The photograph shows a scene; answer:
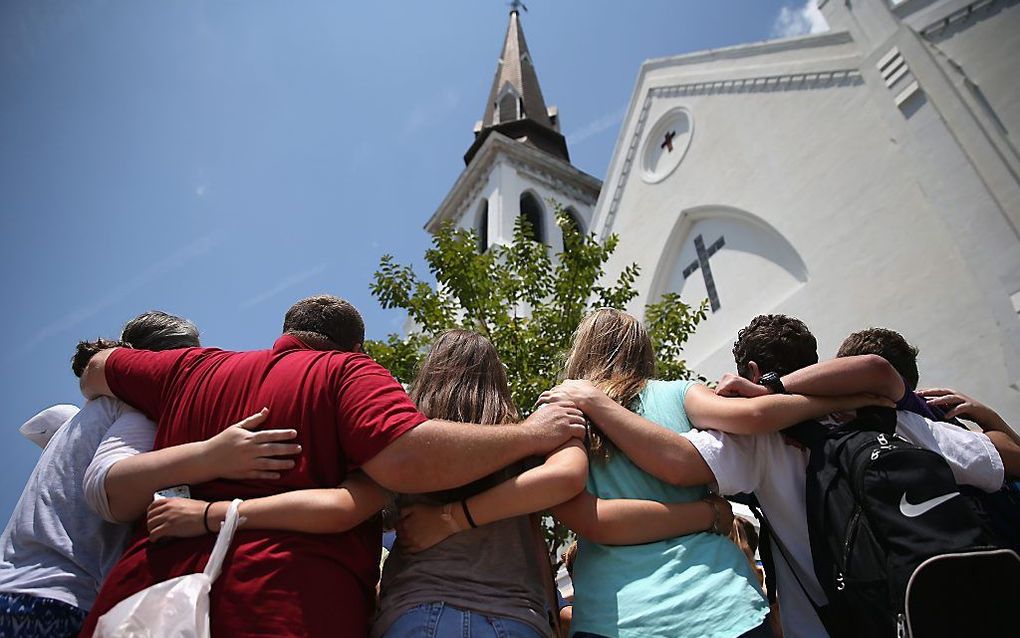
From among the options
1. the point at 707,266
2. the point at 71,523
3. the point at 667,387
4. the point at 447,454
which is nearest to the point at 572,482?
the point at 447,454

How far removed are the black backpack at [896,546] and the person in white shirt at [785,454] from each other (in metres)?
0.13

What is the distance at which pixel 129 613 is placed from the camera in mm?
1420

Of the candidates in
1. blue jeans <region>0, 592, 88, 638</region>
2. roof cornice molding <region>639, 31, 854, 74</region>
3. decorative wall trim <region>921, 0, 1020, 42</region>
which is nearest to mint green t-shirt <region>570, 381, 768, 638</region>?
blue jeans <region>0, 592, 88, 638</region>

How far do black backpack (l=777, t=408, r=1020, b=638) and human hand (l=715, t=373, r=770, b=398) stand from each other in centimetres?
24

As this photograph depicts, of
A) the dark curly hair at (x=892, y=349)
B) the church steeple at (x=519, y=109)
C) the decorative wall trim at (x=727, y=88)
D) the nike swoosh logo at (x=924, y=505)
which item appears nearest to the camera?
the nike swoosh logo at (x=924, y=505)

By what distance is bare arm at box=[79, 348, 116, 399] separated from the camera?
2166 millimetres

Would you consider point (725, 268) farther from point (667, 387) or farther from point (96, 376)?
point (96, 376)

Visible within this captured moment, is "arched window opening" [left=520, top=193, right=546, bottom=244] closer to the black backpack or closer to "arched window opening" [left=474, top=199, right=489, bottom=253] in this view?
"arched window opening" [left=474, top=199, right=489, bottom=253]

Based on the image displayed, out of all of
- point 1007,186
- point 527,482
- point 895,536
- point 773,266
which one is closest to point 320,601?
point 527,482

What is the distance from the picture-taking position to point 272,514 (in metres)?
1.70

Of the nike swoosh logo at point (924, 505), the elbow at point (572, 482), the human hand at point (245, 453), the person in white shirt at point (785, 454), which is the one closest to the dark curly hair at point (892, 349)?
the person in white shirt at point (785, 454)

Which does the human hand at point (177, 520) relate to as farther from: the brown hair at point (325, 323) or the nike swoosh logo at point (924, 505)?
the nike swoosh logo at point (924, 505)

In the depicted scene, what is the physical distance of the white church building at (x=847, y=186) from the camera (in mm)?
7562

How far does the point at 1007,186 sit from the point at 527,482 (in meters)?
8.51
